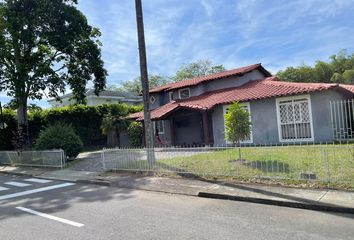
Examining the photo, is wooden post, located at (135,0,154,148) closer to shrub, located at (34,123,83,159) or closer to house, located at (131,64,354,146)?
house, located at (131,64,354,146)

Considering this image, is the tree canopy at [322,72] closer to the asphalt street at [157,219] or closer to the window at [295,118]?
the window at [295,118]

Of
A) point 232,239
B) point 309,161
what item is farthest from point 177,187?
point 232,239

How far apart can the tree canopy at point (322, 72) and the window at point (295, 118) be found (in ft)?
84.7

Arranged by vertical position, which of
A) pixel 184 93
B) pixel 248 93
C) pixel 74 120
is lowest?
pixel 74 120

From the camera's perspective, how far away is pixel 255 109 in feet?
61.9

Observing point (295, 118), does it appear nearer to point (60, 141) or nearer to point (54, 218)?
point (60, 141)

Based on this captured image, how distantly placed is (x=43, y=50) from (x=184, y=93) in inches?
398

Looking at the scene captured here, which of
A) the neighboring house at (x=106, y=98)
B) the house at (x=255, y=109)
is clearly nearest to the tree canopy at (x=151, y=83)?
the neighboring house at (x=106, y=98)

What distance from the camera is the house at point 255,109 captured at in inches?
671

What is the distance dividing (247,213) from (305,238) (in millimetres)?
1754

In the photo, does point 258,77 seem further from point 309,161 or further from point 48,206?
point 48,206

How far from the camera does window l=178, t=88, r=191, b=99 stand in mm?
25014

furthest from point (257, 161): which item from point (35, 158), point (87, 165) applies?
point (35, 158)

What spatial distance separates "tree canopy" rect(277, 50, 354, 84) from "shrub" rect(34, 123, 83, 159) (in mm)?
31869
